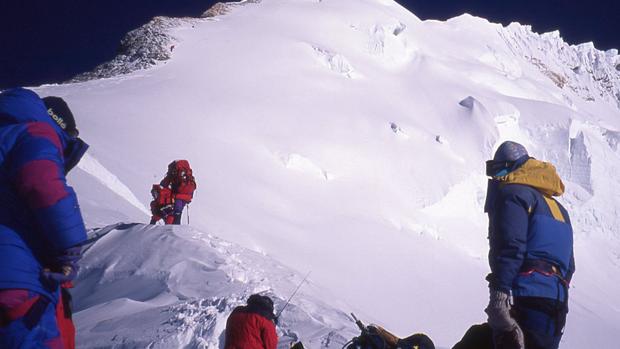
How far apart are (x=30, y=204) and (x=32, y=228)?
15 centimetres

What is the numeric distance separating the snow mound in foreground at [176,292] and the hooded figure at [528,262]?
5.71 ft

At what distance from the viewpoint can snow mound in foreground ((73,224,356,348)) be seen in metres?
4.37

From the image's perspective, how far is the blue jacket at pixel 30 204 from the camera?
212 centimetres

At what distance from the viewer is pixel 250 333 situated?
3.53 metres

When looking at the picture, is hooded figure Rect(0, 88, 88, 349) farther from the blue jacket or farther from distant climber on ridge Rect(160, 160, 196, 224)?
distant climber on ridge Rect(160, 160, 196, 224)

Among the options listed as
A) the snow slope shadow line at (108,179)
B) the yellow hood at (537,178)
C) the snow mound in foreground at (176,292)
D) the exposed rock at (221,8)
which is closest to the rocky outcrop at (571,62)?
the exposed rock at (221,8)

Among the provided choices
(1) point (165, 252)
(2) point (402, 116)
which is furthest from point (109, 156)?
(2) point (402, 116)

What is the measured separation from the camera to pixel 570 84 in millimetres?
63406

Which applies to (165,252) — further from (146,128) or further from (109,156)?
(146,128)

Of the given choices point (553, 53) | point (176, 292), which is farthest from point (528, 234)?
point (553, 53)

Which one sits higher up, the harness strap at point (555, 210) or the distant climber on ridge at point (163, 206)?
the harness strap at point (555, 210)

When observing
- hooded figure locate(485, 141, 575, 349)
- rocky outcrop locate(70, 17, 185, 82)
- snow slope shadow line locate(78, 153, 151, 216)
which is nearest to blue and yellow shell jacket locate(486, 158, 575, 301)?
hooded figure locate(485, 141, 575, 349)

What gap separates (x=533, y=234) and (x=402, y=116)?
25.3 m

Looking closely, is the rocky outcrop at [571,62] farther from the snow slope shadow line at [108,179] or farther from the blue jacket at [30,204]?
the blue jacket at [30,204]
